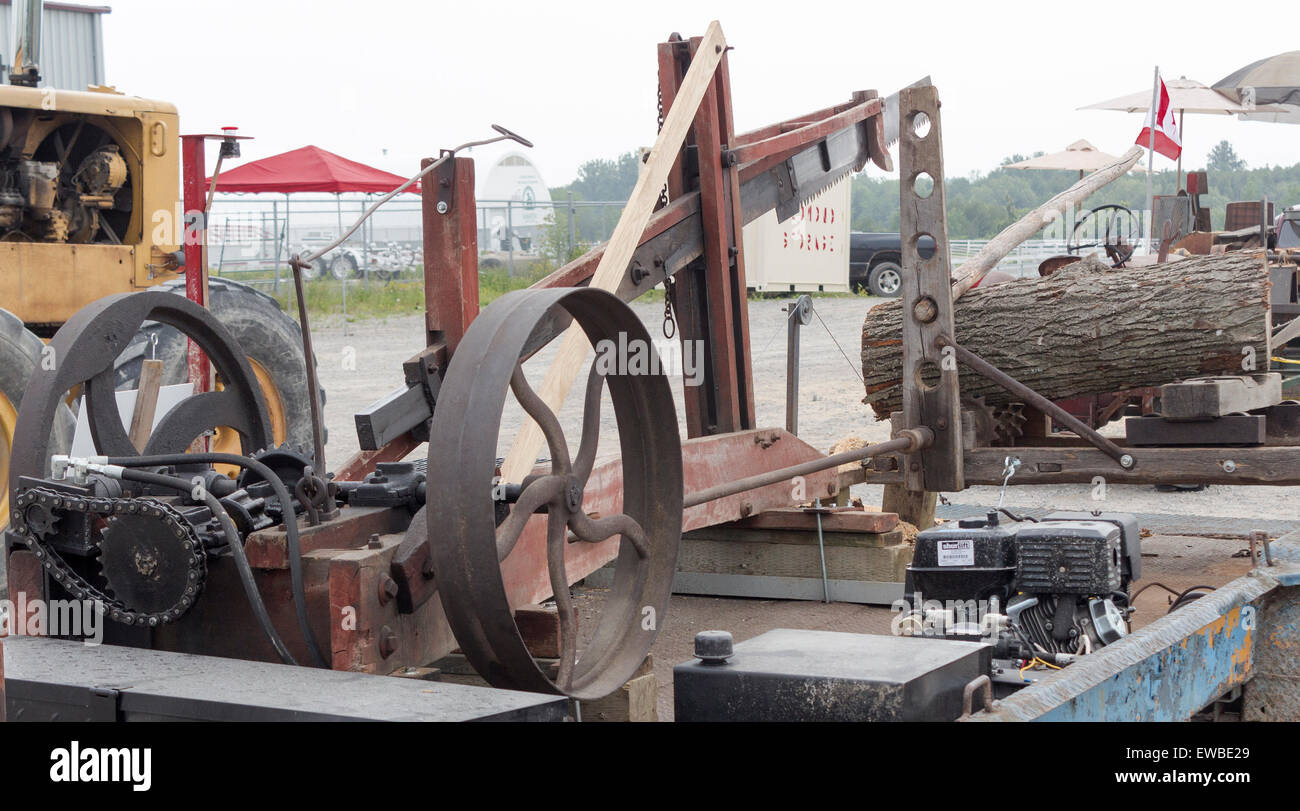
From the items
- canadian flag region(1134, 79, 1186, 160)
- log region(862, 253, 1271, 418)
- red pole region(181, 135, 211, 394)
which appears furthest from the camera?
canadian flag region(1134, 79, 1186, 160)

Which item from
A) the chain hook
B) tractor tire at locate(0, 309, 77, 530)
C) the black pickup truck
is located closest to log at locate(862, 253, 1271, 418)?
the chain hook

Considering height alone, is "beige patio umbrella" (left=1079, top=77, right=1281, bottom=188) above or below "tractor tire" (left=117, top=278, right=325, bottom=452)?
above

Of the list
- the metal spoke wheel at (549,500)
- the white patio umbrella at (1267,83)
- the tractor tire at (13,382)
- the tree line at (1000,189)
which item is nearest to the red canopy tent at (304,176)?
the white patio umbrella at (1267,83)

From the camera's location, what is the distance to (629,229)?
4.73 m

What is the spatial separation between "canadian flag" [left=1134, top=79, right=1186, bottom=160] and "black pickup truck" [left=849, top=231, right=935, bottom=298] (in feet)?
37.8

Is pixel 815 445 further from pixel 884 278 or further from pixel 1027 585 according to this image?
pixel 884 278

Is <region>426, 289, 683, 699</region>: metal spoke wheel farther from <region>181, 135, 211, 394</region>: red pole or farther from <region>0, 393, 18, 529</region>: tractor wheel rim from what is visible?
<region>0, 393, 18, 529</region>: tractor wheel rim

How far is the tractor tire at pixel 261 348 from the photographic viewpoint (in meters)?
8.04

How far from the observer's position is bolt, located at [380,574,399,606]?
3.12 metres

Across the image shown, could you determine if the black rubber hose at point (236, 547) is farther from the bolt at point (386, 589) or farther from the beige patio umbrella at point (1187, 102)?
the beige patio umbrella at point (1187, 102)

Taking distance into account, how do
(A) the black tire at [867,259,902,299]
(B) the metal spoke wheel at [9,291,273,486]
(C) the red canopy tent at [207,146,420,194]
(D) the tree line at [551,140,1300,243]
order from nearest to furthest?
1. (B) the metal spoke wheel at [9,291,273,486]
2. (C) the red canopy tent at [207,146,420,194]
3. (A) the black tire at [867,259,902,299]
4. (D) the tree line at [551,140,1300,243]

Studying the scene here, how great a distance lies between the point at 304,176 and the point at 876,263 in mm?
11708
